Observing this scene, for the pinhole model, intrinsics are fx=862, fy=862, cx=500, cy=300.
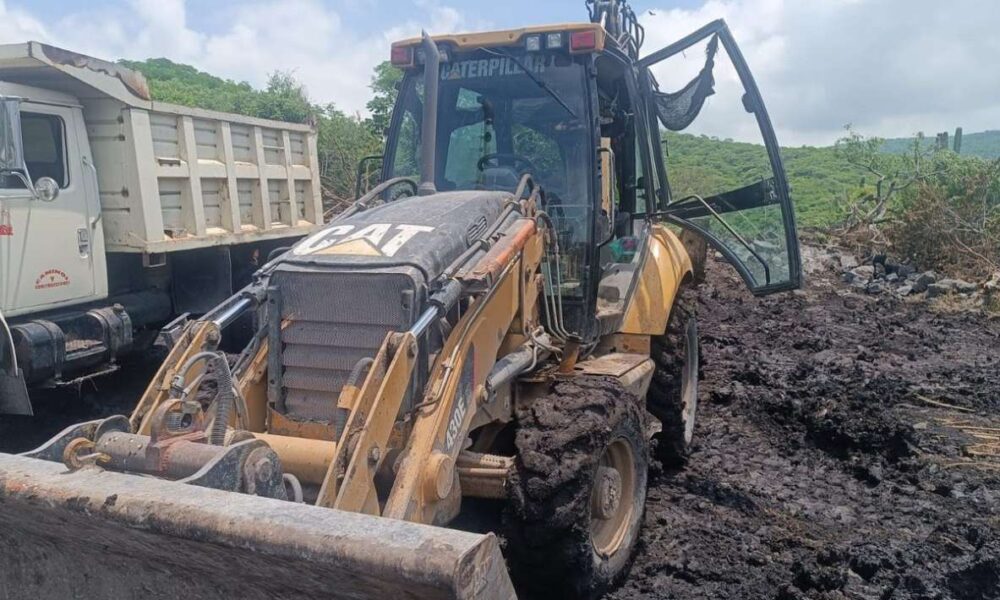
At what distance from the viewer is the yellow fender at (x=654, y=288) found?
540 centimetres

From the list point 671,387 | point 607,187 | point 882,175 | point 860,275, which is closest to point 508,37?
point 607,187

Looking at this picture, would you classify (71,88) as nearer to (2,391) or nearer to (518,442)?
(2,391)

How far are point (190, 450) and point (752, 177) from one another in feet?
13.5

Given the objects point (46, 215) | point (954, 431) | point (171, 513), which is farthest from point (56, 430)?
point (954, 431)

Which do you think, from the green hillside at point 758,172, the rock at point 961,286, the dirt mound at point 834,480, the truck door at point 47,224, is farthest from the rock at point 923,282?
the truck door at point 47,224

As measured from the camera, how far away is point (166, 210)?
7.56 m

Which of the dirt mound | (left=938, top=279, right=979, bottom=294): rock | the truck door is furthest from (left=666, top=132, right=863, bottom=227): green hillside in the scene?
the truck door

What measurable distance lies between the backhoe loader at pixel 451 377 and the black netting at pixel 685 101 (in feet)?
0.06

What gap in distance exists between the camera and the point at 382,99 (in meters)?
13.0

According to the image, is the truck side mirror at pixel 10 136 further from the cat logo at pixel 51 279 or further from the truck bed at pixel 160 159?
the cat logo at pixel 51 279

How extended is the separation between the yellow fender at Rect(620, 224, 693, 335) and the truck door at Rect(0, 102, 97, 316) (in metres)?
4.56

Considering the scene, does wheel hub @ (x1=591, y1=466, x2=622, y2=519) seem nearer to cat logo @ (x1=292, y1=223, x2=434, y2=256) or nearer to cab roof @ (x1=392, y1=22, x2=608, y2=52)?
cat logo @ (x1=292, y1=223, x2=434, y2=256)

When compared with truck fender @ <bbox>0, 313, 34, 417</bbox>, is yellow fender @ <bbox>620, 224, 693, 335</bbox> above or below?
above

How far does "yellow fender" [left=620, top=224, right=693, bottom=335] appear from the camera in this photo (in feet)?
17.7
